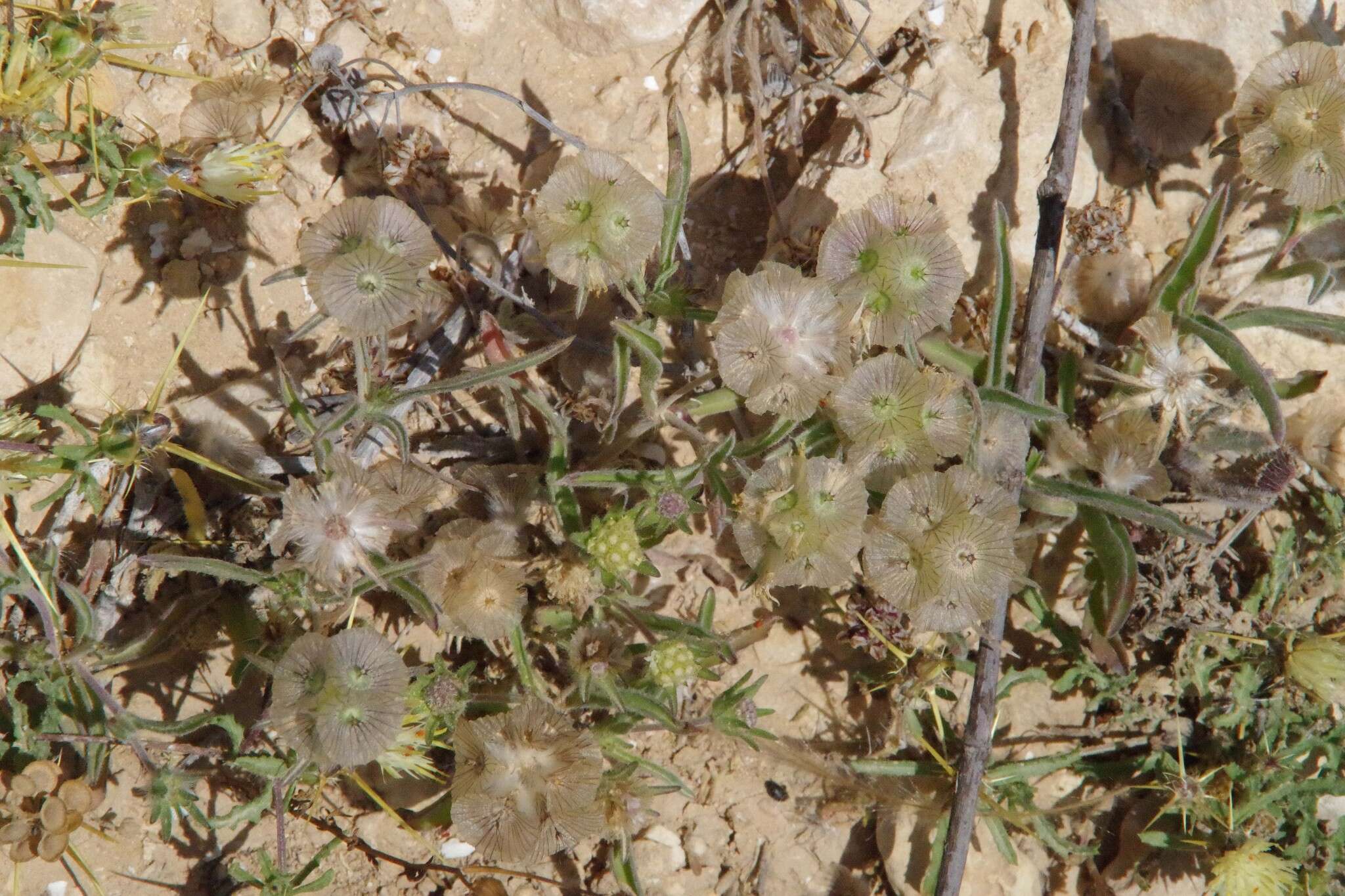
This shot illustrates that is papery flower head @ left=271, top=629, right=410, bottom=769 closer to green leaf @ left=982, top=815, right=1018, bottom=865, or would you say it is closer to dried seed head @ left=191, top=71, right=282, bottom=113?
dried seed head @ left=191, top=71, right=282, bottom=113

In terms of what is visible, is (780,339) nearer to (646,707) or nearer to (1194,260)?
(646,707)

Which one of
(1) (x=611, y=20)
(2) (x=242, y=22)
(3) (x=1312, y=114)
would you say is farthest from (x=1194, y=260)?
(2) (x=242, y=22)

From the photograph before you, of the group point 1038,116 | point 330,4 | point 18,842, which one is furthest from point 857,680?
point 330,4

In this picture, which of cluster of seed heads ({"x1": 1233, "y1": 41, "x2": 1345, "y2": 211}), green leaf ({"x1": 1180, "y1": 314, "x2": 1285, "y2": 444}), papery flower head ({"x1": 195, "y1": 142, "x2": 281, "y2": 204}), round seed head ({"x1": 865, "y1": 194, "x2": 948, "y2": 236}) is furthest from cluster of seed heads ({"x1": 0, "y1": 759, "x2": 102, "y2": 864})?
cluster of seed heads ({"x1": 1233, "y1": 41, "x2": 1345, "y2": 211})

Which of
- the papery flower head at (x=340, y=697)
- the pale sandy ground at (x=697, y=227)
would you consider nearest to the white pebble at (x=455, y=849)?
the pale sandy ground at (x=697, y=227)

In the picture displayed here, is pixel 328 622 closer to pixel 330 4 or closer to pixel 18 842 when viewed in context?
pixel 18 842

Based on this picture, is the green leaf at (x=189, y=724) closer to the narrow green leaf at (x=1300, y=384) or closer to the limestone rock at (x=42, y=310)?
the limestone rock at (x=42, y=310)

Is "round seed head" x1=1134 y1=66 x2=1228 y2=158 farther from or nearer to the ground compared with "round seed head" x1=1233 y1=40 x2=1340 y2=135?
nearer to the ground
